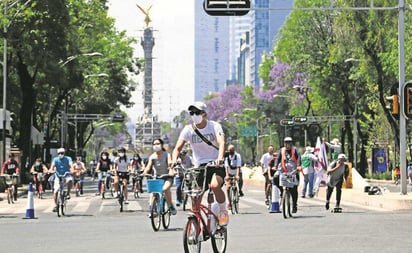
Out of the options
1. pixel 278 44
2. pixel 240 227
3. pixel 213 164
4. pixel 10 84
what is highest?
pixel 278 44

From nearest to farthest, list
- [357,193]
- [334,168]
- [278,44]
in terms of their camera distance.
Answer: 1. [334,168]
2. [357,193]
3. [278,44]

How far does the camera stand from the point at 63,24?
4788 cm

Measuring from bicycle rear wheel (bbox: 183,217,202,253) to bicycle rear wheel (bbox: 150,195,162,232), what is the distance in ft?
22.3

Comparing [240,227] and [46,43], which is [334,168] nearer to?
[240,227]

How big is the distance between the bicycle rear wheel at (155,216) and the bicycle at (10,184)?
1633 cm

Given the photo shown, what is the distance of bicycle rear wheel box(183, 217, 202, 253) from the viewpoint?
12.0 meters

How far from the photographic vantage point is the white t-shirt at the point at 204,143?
531 inches

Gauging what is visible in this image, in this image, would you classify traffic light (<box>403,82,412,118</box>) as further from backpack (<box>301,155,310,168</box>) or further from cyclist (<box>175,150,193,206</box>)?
backpack (<box>301,155,310,168</box>)

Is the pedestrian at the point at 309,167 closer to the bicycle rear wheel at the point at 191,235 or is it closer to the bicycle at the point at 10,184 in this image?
the bicycle at the point at 10,184

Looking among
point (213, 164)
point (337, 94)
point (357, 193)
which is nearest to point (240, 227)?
point (213, 164)

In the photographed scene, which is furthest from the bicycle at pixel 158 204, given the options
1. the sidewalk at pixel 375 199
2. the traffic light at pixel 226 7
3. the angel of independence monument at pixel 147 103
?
the angel of independence monument at pixel 147 103

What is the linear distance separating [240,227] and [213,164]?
6.69 meters

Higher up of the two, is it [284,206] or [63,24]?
[63,24]

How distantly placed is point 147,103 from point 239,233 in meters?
169
